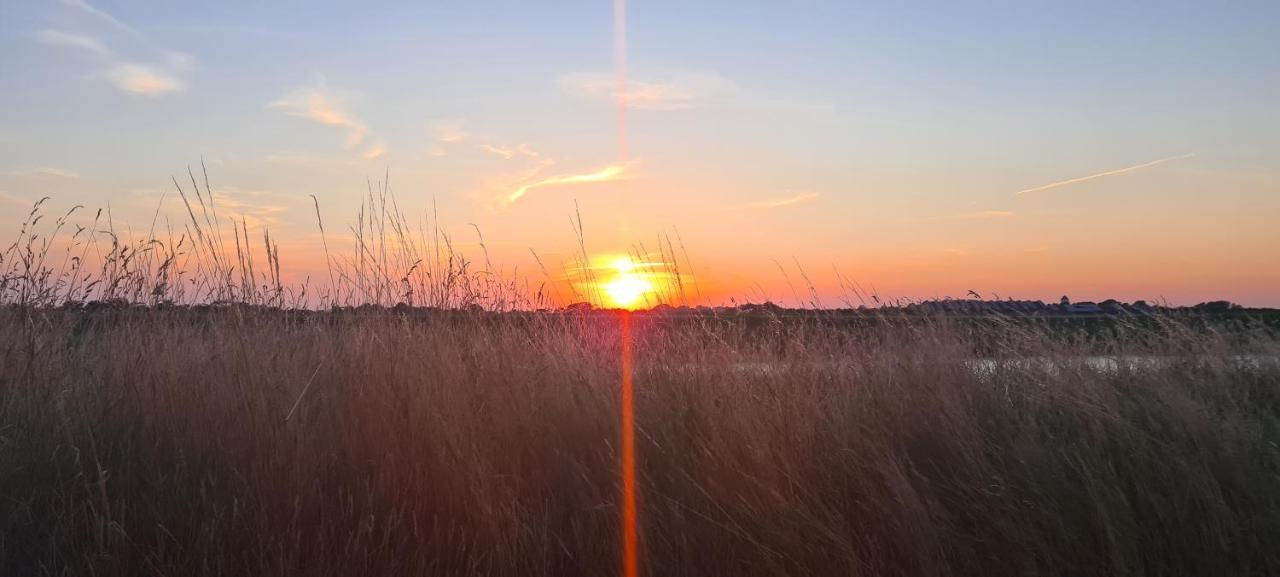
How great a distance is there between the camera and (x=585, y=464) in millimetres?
4391

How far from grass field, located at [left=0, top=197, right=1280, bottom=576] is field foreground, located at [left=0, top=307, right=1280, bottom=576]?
0.05 feet

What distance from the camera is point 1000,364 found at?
6418 mm

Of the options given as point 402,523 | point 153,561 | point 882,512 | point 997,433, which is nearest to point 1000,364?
point 997,433

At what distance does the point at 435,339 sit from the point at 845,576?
3667 mm

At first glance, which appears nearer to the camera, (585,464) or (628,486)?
(628,486)

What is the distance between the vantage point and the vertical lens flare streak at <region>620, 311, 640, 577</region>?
359cm

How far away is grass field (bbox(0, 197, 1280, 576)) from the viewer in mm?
3523

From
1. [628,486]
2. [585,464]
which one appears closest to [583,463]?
[585,464]

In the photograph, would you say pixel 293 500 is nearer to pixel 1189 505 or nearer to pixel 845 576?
pixel 845 576

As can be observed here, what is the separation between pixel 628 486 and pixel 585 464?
418mm

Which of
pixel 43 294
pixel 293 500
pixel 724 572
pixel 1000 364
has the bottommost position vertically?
pixel 724 572

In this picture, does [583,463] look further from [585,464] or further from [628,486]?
[628,486]

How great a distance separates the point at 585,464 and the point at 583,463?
0.24 ft

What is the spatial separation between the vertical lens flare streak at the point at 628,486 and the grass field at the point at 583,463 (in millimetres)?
54
